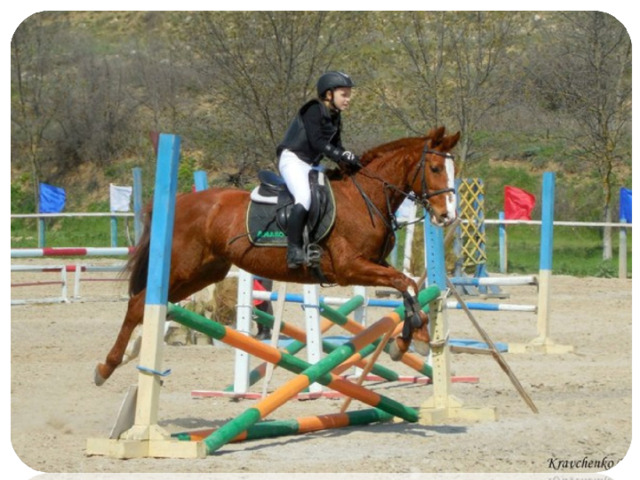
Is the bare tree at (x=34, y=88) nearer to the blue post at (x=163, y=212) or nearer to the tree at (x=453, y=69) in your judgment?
the tree at (x=453, y=69)

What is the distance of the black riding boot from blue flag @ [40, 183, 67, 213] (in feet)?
61.4

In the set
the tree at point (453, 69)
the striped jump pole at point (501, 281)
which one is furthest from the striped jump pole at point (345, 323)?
the tree at point (453, 69)

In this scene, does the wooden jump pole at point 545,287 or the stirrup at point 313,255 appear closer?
the stirrup at point 313,255

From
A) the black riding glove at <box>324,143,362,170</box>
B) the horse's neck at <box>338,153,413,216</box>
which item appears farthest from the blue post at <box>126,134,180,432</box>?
the horse's neck at <box>338,153,413,216</box>

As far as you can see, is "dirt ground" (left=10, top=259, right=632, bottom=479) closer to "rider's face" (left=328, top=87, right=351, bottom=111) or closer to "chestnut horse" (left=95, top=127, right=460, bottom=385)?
"chestnut horse" (left=95, top=127, right=460, bottom=385)

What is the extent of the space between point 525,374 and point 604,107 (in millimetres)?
12361

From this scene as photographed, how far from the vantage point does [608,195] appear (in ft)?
70.4

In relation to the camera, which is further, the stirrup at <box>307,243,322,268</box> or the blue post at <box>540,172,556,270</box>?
the blue post at <box>540,172,556,270</box>

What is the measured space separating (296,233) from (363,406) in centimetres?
178

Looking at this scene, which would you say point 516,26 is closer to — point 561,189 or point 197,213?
point 561,189

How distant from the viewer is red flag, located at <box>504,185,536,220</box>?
71.0 feet

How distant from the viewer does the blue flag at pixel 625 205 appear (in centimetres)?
2103

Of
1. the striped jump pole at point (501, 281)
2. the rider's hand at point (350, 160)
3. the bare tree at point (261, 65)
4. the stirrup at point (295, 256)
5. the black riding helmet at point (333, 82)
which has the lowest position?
the striped jump pole at point (501, 281)

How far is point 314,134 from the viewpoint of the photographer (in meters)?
7.60
